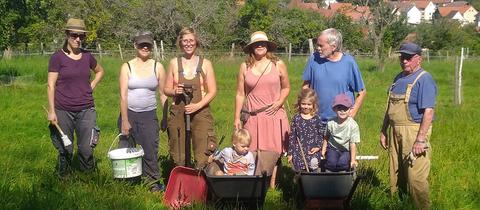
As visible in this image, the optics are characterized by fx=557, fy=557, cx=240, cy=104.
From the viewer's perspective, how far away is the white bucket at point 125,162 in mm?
4707

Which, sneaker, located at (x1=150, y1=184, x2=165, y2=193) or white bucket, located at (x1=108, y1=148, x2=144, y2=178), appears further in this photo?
sneaker, located at (x1=150, y1=184, x2=165, y2=193)

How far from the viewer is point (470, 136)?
7504mm

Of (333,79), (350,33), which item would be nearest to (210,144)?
(333,79)

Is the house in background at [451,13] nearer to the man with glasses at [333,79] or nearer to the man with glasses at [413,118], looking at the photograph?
the man with glasses at [333,79]

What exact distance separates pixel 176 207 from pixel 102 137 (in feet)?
11.4

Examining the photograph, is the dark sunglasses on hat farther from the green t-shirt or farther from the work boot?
the work boot

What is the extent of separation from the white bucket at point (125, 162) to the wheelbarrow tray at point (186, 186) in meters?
0.36

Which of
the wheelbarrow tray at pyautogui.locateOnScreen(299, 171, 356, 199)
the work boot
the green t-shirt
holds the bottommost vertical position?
the work boot

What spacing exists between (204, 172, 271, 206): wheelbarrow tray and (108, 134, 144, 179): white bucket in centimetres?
83

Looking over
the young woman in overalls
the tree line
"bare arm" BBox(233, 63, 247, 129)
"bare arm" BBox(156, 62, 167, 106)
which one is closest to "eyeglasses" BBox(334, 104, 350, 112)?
"bare arm" BBox(233, 63, 247, 129)

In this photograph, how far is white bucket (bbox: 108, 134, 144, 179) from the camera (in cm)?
471

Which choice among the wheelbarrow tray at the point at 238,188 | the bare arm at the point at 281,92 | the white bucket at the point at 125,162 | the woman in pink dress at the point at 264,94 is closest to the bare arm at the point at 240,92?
the woman in pink dress at the point at 264,94

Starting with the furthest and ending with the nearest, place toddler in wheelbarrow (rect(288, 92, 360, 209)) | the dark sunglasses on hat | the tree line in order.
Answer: the tree line
toddler in wheelbarrow (rect(288, 92, 360, 209))
the dark sunglasses on hat

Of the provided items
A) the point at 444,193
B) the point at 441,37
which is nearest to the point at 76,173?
the point at 444,193
